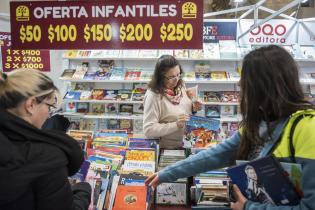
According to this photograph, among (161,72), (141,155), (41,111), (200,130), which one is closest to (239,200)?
(41,111)

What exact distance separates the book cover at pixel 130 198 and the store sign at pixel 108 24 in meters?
1.45

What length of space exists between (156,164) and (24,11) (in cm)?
193

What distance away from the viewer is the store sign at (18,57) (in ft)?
19.5

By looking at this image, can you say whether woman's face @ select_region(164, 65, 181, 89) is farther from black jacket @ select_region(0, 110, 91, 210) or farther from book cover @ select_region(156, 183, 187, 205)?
black jacket @ select_region(0, 110, 91, 210)

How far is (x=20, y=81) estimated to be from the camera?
1.41 metres

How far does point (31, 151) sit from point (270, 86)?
35.8 inches

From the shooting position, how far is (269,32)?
6.40 meters

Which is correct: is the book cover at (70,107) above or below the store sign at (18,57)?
below

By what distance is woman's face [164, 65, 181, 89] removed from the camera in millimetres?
3177

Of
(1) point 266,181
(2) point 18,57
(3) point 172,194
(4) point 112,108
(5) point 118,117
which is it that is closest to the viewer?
(1) point 266,181

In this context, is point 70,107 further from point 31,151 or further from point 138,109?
point 31,151

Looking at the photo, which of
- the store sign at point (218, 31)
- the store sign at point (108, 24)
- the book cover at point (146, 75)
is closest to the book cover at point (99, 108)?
the book cover at point (146, 75)

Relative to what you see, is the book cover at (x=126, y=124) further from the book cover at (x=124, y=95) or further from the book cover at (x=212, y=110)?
the book cover at (x=212, y=110)

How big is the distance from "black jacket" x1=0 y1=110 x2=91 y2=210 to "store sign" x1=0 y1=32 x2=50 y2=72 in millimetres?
4980
